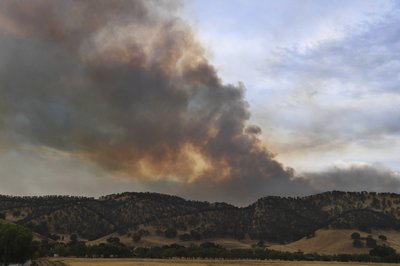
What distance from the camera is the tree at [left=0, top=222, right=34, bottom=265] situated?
3570 inches

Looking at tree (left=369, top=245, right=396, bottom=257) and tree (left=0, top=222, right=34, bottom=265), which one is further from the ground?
tree (left=369, top=245, right=396, bottom=257)

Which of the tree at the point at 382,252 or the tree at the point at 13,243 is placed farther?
the tree at the point at 382,252

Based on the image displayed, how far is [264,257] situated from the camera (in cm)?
18800

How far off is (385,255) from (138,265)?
111m

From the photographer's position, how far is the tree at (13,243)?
90688 mm

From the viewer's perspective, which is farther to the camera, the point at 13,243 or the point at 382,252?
the point at 382,252

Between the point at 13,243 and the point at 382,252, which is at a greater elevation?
the point at 382,252

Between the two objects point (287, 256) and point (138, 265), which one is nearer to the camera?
point (138, 265)

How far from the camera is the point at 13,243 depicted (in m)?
91.2

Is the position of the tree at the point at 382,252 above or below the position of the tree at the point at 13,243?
above

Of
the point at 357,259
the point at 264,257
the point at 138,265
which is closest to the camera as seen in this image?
the point at 138,265

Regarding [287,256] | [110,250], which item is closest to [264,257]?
[287,256]

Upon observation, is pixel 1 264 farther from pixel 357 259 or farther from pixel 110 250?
pixel 357 259

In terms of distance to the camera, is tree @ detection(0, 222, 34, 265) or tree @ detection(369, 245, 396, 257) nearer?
tree @ detection(0, 222, 34, 265)
